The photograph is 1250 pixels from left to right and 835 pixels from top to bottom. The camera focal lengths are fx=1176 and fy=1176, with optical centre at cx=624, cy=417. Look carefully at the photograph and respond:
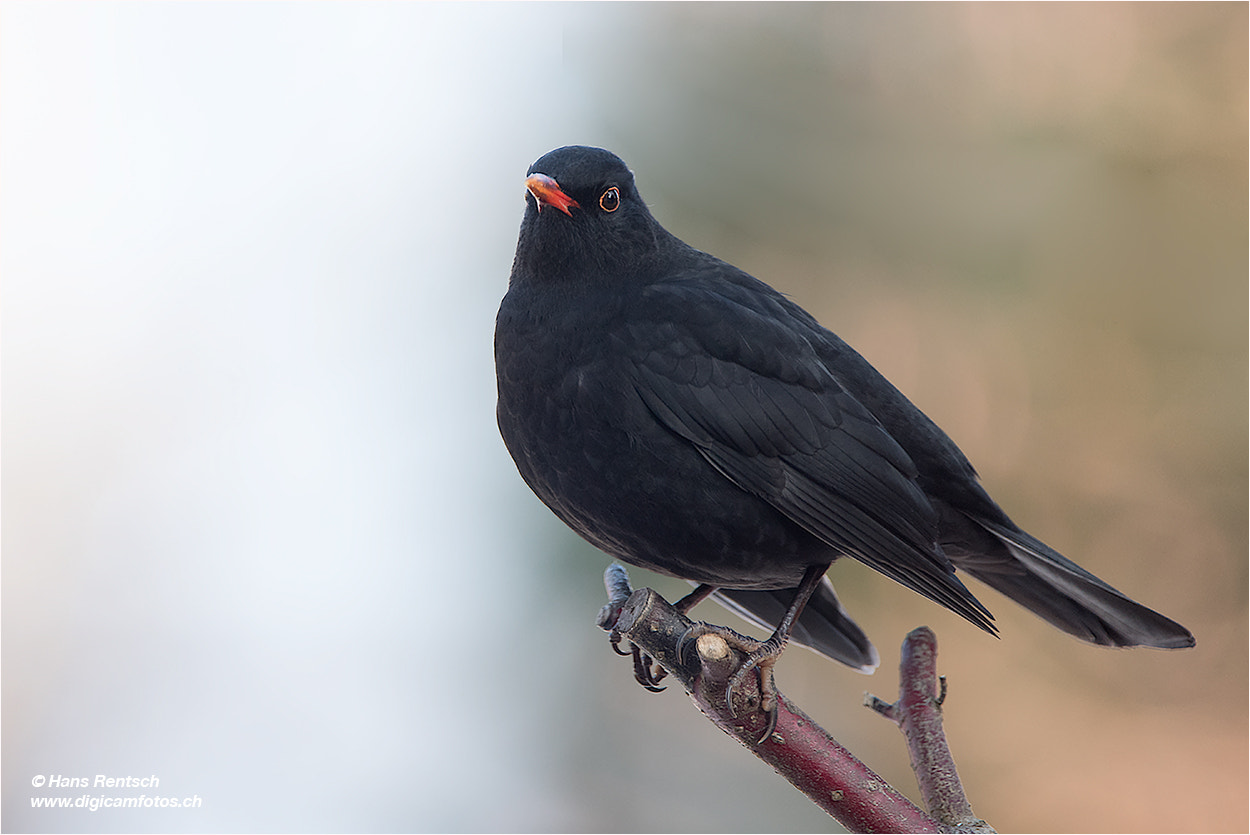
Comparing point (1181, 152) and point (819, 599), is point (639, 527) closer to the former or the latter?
point (819, 599)

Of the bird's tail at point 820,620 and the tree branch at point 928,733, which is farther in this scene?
the bird's tail at point 820,620

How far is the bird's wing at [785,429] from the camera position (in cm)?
390

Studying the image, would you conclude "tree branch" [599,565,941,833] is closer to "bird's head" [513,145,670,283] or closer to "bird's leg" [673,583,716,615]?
"bird's leg" [673,583,716,615]

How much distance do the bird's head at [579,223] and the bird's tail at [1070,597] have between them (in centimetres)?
168

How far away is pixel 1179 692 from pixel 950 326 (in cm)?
281

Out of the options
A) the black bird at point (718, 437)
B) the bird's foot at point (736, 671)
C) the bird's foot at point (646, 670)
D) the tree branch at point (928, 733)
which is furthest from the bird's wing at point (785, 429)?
the bird's foot at point (646, 670)

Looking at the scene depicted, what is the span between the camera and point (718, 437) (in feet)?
12.9

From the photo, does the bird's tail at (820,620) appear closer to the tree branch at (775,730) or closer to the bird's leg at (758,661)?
the bird's leg at (758,661)

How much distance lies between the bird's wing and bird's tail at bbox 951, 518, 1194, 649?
0.49 m

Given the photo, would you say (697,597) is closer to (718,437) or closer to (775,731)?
(718,437)

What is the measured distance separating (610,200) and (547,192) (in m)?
0.29

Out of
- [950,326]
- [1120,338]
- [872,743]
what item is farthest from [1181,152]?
[872,743]

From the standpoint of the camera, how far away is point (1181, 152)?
8.05 metres

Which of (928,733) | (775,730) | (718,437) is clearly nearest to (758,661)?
(775,730)
